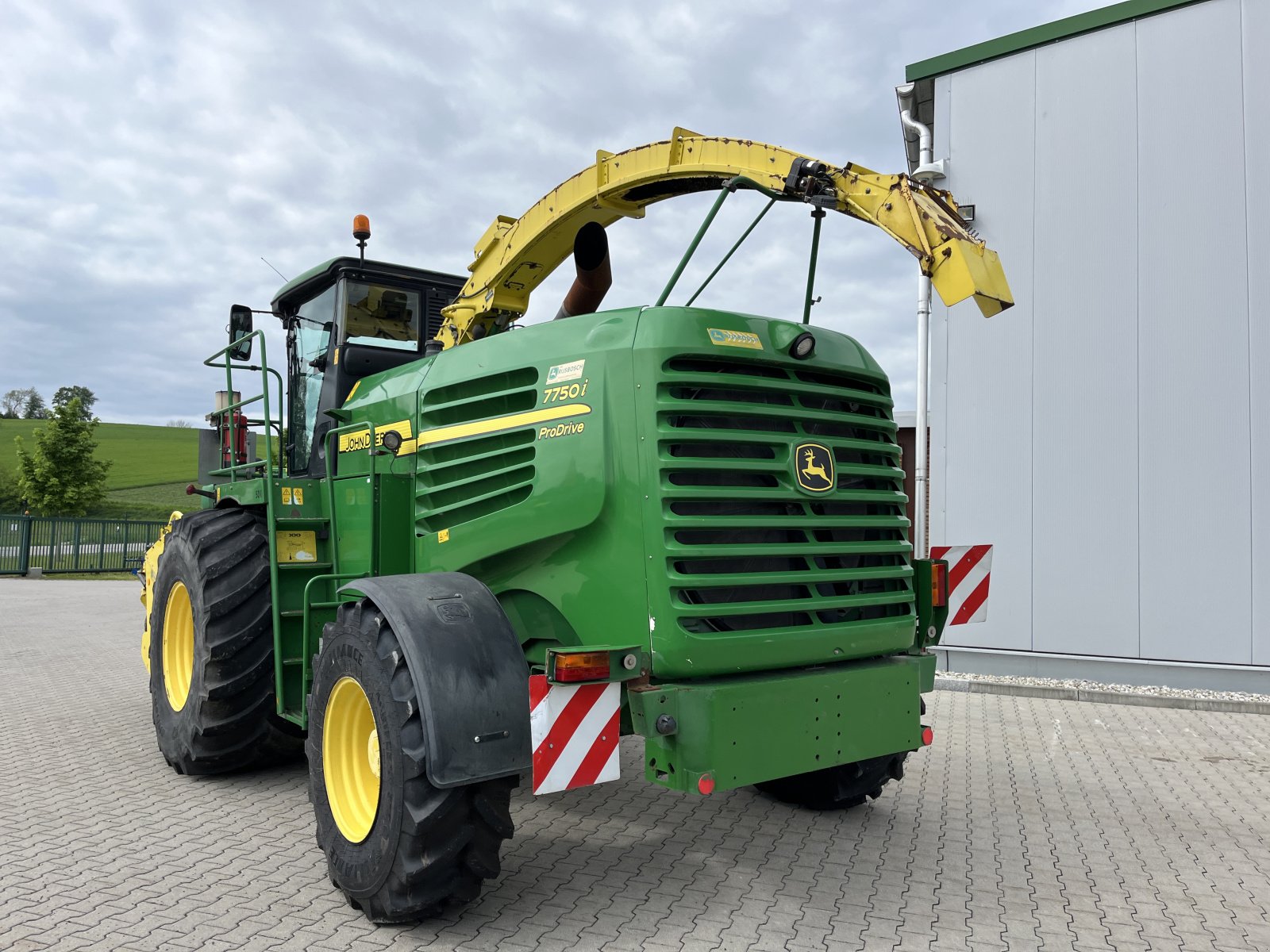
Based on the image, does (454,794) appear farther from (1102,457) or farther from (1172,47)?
(1172,47)

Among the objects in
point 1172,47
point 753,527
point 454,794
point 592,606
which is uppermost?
point 1172,47

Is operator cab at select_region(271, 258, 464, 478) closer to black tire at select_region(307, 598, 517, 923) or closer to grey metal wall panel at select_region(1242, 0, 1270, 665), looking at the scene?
black tire at select_region(307, 598, 517, 923)

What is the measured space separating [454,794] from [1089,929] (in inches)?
94.5

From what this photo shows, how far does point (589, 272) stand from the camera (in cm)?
468

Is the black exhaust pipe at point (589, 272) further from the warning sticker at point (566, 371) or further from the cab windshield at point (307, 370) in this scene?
the cab windshield at point (307, 370)

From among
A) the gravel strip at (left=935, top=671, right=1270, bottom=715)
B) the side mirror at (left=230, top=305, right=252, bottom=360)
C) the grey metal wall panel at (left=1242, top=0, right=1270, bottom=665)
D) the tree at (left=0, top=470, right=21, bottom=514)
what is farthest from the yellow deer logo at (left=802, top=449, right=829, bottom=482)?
the tree at (left=0, top=470, right=21, bottom=514)

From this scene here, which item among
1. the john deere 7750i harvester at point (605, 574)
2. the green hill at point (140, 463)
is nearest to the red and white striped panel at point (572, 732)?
the john deere 7750i harvester at point (605, 574)

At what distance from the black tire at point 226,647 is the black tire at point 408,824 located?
1681 millimetres

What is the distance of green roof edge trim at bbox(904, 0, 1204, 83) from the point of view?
8.53 metres

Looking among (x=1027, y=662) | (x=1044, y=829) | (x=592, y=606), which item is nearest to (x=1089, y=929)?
(x=1044, y=829)

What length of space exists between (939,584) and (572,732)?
2199 mm

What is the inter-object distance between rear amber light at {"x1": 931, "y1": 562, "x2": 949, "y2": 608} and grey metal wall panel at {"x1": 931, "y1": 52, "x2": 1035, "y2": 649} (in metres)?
4.64

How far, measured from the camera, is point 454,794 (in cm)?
319

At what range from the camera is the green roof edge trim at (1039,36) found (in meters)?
8.53
